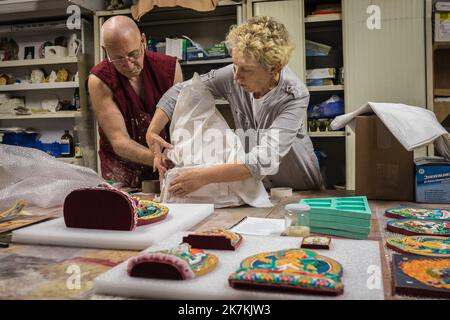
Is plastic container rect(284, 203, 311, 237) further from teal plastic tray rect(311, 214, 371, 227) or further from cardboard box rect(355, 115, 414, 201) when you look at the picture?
cardboard box rect(355, 115, 414, 201)

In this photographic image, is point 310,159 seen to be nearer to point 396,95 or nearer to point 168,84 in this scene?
point 168,84

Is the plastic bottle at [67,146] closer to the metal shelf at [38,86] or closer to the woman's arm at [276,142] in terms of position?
the metal shelf at [38,86]

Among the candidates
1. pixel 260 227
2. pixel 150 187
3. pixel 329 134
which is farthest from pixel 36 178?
pixel 329 134

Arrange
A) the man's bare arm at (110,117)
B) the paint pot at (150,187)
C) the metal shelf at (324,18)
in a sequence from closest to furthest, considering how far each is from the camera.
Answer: the paint pot at (150,187) → the man's bare arm at (110,117) → the metal shelf at (324,18)

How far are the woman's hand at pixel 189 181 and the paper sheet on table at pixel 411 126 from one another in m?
0.60

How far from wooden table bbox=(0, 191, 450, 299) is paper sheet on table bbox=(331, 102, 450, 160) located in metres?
0.34

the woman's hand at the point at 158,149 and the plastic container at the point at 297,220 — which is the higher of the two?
the woman's hand at the point at 158,149

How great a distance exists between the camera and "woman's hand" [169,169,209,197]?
133 centimetres

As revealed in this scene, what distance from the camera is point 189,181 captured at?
52.4 inches

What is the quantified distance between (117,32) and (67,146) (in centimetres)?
206

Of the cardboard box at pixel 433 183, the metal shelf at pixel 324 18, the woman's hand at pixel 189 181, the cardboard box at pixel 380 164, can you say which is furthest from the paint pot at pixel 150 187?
the metal shelf at pixel 324 18

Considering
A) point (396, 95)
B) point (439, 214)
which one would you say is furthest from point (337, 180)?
point (439, 214)

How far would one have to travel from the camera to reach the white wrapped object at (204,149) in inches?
53.4

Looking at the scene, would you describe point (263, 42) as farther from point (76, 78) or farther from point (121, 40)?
point (76, 78)
